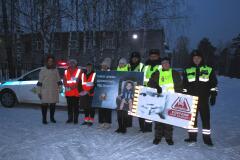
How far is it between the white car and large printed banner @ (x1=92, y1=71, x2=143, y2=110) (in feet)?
10.4

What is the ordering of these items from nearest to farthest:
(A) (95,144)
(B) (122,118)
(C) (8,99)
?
(A) (95,144), (B) (122,118), (C) (8,99)

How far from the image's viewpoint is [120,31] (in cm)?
1845

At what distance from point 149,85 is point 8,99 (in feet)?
23.1

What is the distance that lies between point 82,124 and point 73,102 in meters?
0.71

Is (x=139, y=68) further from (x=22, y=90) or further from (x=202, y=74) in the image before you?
(x=22, y=90)

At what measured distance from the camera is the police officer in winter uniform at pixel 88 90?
9.25 m

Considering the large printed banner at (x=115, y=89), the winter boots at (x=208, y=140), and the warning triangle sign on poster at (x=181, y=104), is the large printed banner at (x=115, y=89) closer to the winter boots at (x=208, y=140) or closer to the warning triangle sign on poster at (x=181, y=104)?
the warning triangle sign on poster at (x=181, y=104)

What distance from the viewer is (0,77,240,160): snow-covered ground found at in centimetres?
652

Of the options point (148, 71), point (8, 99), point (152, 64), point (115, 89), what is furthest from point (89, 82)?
point (8, 99)

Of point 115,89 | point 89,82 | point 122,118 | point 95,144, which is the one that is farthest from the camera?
point 89,82

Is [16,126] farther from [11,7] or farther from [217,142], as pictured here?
[11,7]

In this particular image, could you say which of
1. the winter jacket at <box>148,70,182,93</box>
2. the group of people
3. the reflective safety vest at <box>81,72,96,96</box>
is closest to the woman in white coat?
the group of people

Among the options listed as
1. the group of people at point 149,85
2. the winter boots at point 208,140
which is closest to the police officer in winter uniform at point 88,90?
the group of people at point 149,85

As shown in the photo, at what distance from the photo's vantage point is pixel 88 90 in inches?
365
